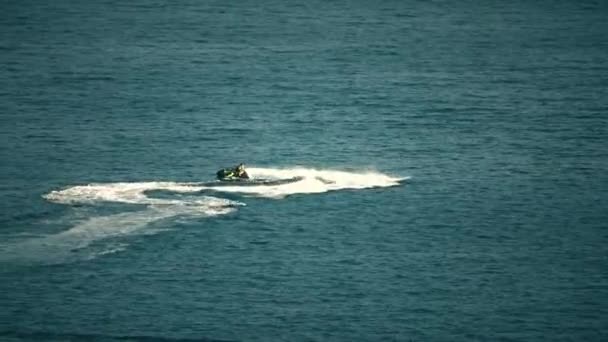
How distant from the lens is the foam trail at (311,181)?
168625 mm

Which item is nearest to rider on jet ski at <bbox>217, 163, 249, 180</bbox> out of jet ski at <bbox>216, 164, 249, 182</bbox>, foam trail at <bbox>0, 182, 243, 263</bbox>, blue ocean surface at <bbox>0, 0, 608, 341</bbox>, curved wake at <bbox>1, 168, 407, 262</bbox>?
jet ski at <bbox>216, 164, 249, 182</bbox>

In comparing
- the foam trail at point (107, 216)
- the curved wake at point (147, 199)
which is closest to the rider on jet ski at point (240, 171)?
the curved wake at point (147, 199)

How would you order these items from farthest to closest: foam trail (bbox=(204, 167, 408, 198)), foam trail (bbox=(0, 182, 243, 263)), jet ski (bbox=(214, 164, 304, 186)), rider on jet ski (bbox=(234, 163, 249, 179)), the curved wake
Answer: rider on jet ski (bbox=(234, 163, 249, 179)), jet ski (bbox=(214, 164, 304, 186)), foam trail (bbox=(204, 167, 408, 198)), the curved wake, foam trail (bbox=(0, 182, 243, 263))

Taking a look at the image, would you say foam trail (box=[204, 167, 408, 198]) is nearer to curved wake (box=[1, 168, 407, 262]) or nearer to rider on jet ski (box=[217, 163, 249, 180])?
curved wake (box=[1, 168, 407, 262])

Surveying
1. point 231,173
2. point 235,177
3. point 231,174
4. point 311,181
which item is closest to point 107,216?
point 231,174

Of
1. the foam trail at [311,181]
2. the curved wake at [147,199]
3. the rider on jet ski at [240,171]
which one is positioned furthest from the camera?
the rider on jet ski at [240,171]

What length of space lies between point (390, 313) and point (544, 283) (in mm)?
17545

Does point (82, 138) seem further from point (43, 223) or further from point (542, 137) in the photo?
point (542, 137)

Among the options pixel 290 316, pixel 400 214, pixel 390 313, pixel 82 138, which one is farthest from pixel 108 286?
pixel 82 138

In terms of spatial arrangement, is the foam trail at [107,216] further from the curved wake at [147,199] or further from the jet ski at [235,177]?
the jet ski at [235,177]

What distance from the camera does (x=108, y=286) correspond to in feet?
456

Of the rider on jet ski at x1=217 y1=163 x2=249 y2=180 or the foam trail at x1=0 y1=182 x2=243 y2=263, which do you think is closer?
the foam trail at x1=0 y1=182 x2=243 y2=263

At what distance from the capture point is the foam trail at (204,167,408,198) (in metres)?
169

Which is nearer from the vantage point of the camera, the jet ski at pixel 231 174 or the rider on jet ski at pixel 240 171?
the jet ski at pixel 231 174
